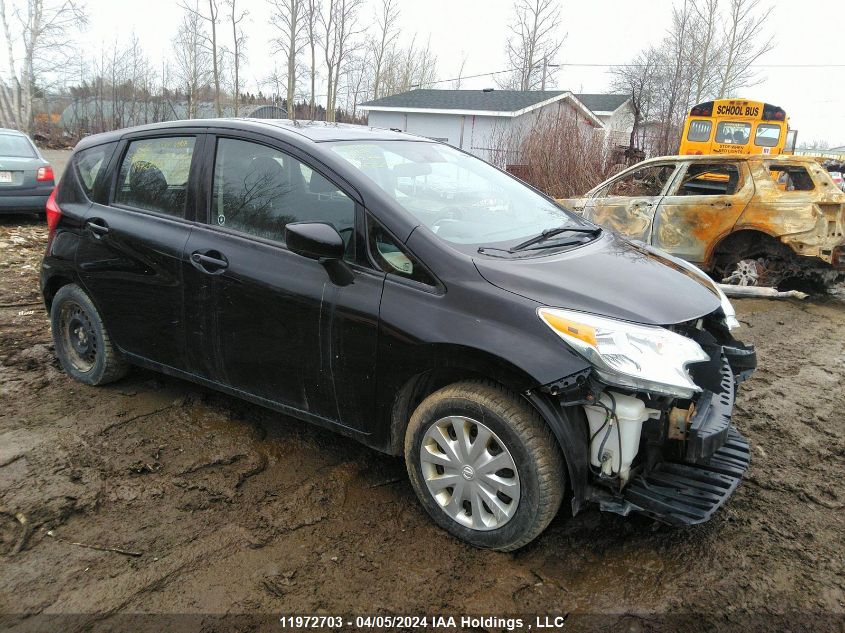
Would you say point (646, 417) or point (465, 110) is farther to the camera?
point (465, 110)

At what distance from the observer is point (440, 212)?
307cm

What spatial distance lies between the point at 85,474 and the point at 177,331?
0.85 meters

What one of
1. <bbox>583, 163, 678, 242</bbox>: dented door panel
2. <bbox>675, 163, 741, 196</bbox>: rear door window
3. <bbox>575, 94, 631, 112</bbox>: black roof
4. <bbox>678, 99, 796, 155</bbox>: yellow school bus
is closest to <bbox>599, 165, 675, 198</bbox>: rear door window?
<bbox>583, 163, 678, 242</bbox>: dented door panel

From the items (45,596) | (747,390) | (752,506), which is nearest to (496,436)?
(752,506)

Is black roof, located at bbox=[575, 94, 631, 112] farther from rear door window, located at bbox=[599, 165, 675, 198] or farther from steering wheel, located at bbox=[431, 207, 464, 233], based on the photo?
steering wheel, located at bbox=[431, 207, 464, 233]

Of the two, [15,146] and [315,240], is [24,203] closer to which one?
[15,146]

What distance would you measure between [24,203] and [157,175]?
8022mm

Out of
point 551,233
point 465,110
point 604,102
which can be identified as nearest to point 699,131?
point 465,110

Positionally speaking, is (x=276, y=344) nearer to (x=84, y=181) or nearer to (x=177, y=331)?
(x=177, y=331)

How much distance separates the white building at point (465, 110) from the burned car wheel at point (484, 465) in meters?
24.9

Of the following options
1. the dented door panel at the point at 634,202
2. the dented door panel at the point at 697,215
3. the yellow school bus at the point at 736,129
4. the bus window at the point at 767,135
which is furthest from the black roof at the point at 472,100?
the dented door panel at the point at 697,215

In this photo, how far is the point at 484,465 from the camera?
2.61 meters

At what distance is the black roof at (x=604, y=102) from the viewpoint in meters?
34.6

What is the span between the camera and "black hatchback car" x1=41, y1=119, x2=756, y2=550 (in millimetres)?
2459
